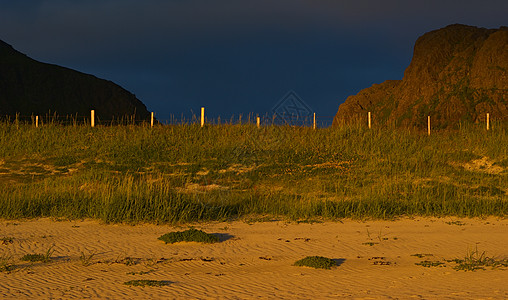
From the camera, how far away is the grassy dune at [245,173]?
1498 cm

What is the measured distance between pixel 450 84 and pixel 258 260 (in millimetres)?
58432

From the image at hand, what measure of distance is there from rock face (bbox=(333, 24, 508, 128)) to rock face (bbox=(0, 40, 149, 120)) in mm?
34783

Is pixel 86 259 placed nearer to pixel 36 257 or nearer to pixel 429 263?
pixel 36 257

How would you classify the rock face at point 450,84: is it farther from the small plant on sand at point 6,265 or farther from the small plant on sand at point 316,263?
the small plant on sand at point 6,265

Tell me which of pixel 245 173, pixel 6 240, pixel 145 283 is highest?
pixel 245 173

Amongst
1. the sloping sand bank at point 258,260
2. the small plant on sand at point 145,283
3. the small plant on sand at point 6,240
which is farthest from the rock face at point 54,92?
the small plant on sand at point 145,283

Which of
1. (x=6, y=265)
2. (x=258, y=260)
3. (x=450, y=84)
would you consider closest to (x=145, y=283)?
(x=258, y=260)

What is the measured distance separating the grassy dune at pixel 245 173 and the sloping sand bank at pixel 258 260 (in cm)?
106

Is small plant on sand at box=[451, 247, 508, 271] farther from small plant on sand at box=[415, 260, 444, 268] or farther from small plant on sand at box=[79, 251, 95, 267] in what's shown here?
small plant on sand at box=[79, 251, 95, 267]

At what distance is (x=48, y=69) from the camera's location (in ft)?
279

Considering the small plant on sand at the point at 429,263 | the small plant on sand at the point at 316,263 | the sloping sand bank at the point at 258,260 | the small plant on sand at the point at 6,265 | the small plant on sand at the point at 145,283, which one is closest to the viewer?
the sloping sand bank at the point at 258,260

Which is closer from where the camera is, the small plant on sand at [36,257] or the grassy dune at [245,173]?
the small plant on sand at [36,257]

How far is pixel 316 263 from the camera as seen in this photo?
9.32 metres

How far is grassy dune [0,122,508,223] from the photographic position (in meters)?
15.0
